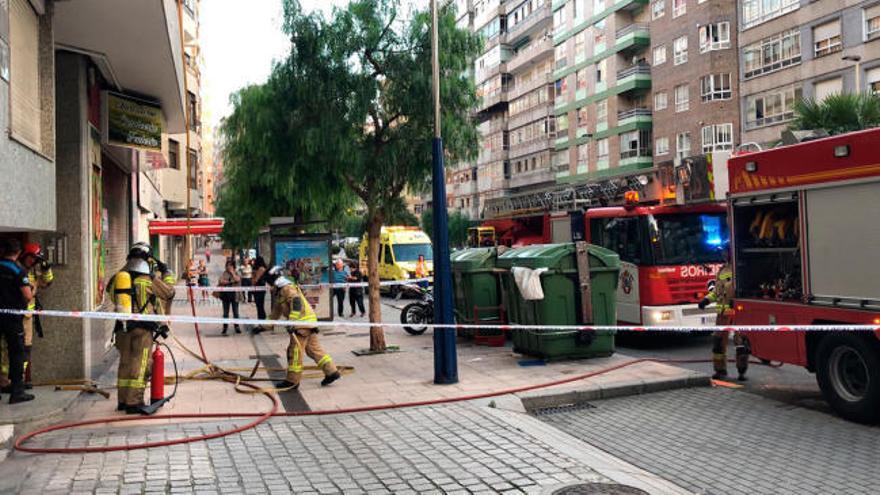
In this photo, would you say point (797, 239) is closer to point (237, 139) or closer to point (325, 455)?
point (325, 455)

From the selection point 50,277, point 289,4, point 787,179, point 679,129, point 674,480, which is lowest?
point 674,480

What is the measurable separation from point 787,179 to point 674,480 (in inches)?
155

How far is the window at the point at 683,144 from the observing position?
4038 centimetres

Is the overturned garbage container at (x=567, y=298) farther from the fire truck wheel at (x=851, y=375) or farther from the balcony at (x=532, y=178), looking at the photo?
the balcony at (x=532, y=178)

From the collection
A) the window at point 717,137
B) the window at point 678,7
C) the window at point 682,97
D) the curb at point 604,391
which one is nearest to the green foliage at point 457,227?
the window at point 682,97

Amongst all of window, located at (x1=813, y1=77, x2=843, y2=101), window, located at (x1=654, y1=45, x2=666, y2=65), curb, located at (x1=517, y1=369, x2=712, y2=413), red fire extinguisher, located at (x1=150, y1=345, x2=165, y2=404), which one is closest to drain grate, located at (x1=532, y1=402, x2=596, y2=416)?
curb, located at (x1=517, y1=369, x2=712, y2=413)

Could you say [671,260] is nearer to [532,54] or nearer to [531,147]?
[531,147]

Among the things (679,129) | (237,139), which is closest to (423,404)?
(237,139)

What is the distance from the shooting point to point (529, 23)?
6144 cm

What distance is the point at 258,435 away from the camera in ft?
21.7

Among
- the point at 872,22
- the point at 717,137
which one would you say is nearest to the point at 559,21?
the point at 717,137

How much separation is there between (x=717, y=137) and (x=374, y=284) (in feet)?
103

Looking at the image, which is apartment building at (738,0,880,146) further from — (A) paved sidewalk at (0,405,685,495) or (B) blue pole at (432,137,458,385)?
(A) paved sidewalk at (0,405,685,495)

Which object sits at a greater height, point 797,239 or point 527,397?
point 797,239
